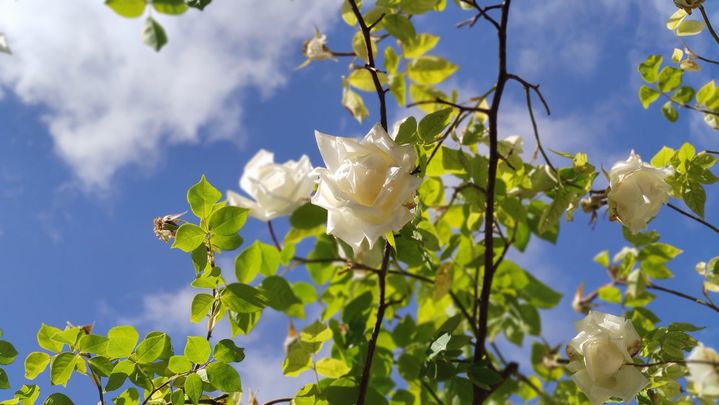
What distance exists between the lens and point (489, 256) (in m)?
1.09

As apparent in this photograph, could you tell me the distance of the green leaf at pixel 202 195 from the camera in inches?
35.4

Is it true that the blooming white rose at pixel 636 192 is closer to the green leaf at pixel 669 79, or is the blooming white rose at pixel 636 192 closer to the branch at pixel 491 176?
the branch at pixel 491 176

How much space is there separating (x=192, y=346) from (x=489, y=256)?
472 millimetres

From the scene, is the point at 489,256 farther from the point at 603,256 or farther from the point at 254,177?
the point at 603,256

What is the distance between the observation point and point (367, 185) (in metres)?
0.79

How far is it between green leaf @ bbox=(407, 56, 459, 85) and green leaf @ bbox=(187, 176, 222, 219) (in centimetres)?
65

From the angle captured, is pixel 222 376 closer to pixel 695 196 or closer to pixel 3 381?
pixel 3 381

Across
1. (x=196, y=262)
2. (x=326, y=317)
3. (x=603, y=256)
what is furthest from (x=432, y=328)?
(x=196, y=262)

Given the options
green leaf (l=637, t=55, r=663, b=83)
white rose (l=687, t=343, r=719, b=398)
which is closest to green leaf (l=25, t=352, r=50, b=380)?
white rose (l=687, t=343, r=719, b=398)

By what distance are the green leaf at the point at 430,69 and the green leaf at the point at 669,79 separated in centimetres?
38

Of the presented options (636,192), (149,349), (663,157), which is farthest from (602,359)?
(149,349)

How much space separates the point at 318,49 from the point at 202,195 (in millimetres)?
569

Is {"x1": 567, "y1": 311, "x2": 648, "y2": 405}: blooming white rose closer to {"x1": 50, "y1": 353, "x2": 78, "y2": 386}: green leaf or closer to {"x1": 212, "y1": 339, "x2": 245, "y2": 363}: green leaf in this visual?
{"x1": 212, "y1": 339, "x2": 245, "y2": 363}: green leaf

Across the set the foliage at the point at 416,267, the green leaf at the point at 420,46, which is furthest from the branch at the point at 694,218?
the green leaf at the point at 420,46
